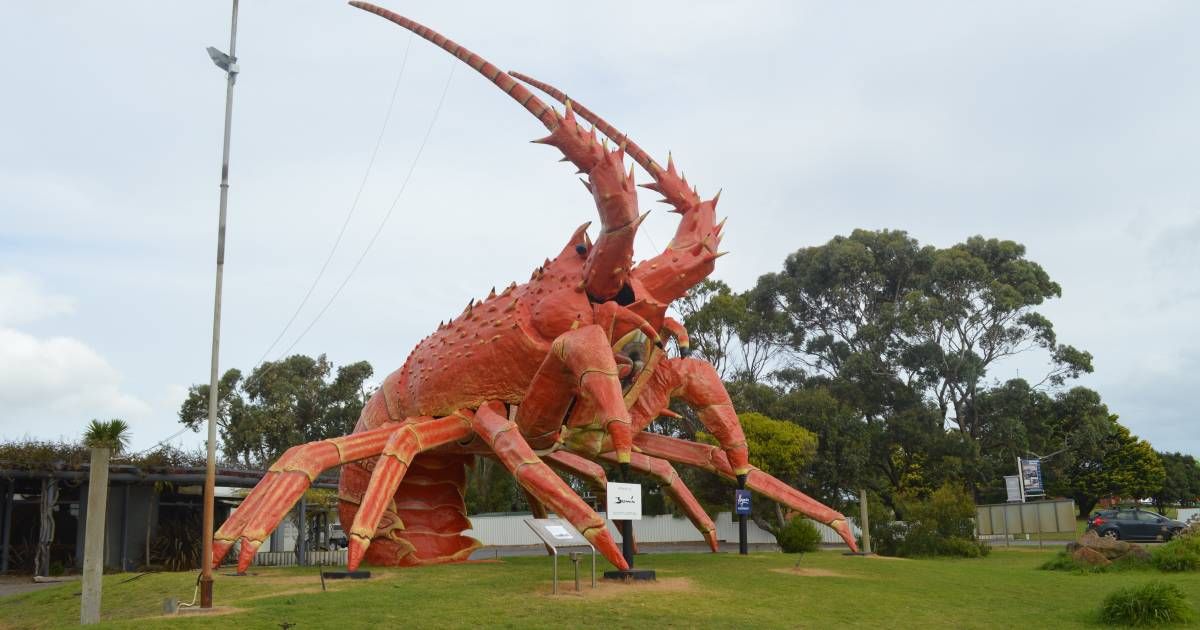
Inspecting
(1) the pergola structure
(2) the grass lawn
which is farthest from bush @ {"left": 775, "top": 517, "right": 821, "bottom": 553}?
(1) the pergola structure

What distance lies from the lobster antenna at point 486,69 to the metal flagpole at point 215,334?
3.01 metres

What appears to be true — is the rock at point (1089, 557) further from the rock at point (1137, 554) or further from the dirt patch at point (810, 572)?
the dirt patch at point (810, 572)

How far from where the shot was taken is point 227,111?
12.4 m

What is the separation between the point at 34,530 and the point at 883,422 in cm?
3269

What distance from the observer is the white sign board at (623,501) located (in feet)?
41.9

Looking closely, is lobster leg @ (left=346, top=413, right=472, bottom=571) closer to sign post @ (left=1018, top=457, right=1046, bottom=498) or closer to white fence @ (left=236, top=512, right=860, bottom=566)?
sign post @ (left=1018, top=457, right=1046, bottom=498)

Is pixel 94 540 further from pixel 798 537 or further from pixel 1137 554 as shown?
pixel 1137 554

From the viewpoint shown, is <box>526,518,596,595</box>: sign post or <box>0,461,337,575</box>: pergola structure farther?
<box>0,461,337,575</box>: pergola structure

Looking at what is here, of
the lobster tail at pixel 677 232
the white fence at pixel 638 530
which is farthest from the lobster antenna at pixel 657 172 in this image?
the white fence at pixel 638 530

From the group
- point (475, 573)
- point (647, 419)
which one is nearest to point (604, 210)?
point (647, 419)

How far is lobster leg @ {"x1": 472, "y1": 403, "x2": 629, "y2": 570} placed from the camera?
40.1 feet

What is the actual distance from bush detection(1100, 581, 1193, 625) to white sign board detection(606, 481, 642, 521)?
6.18m

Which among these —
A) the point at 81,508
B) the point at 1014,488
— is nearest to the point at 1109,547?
the point at 1014,488

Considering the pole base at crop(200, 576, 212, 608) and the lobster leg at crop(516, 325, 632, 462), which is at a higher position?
the lobster leg at crop(516, 325, 632, 462)
